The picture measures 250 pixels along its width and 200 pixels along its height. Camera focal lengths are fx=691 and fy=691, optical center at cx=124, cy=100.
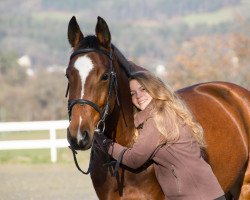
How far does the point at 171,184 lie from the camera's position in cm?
541

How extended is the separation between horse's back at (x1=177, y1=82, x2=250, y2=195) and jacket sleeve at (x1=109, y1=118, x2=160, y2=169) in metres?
1.14

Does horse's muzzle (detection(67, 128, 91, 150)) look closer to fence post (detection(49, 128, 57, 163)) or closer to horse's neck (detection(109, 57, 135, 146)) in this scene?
horse's neck (detection(109, 57, 135, 146))

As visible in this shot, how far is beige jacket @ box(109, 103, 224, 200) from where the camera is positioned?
211 inches

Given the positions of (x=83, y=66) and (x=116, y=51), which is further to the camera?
(x=116, y=51)

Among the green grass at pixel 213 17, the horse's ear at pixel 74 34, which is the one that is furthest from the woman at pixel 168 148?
the green grass at pixel 213 17

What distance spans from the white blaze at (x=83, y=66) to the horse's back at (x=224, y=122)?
1781mm

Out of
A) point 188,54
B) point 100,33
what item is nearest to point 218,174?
point 100,33

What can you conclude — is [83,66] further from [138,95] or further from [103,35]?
[138,95]

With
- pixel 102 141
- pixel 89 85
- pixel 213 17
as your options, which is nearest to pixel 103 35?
pixel 89 85

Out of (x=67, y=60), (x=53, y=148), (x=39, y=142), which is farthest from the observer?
(x=67, y=60)

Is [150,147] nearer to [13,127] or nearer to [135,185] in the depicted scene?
[135,185]

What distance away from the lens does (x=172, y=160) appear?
5391 mm

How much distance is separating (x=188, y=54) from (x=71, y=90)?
52.9 m

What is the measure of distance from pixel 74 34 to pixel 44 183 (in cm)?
874
